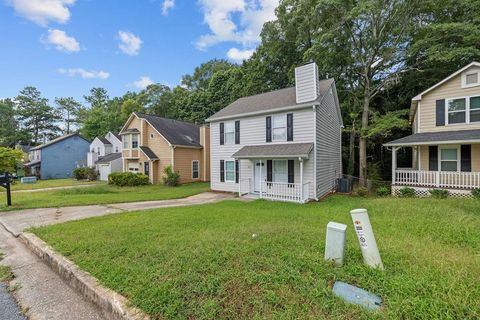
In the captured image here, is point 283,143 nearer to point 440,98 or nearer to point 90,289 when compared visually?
point 440,98

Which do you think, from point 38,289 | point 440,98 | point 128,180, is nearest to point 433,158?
point 440,98

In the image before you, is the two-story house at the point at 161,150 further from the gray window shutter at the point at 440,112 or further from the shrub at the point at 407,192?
the gray window shutter at the point at 440,112

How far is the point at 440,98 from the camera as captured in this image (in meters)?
12.1

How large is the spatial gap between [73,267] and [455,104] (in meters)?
16.8

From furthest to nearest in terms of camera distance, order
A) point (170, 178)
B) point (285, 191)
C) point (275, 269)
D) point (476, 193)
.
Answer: point (170, 178), point (285, 191), point (476, 193), point (275, 269)

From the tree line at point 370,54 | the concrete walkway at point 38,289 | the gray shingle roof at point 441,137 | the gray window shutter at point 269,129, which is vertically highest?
the tree line at point 370,54

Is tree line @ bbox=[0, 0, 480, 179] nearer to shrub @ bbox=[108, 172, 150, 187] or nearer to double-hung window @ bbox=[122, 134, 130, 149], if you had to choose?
double-hung window @ bbox=[122, 134, 130, 149]

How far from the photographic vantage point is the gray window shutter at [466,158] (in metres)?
11.1

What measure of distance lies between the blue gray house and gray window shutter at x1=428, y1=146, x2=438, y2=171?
38.0 metres

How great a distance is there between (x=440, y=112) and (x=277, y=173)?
926 centimetres

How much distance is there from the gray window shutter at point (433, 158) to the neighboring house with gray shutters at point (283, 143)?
4850 millimetres

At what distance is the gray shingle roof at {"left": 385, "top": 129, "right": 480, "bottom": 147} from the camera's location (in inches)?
403

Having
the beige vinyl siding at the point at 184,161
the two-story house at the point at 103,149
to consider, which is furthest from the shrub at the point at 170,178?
the two-story house at the point at 103,149

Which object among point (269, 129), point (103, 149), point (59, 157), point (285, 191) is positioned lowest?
point (285, 191)
